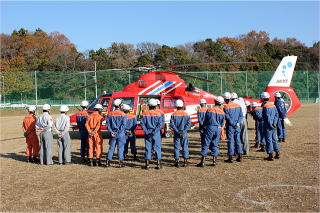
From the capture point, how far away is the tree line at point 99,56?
41.5m

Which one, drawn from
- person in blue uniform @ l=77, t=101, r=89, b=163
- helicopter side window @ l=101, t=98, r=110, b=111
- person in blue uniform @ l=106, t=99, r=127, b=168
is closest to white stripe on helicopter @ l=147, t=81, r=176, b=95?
helicopter side window @ l=101, t=98, r=110, b=111

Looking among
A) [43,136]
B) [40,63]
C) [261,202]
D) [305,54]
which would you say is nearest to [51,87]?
[40,63]

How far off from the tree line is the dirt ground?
3297 centimetres

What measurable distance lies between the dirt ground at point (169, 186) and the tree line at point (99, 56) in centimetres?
3297

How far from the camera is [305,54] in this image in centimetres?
6425

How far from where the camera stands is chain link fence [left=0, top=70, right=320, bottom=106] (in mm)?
40031

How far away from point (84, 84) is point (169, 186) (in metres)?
37.1

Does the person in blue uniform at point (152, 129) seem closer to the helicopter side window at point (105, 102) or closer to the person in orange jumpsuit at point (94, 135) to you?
the person in orange jumpsuit at point (94, 135)

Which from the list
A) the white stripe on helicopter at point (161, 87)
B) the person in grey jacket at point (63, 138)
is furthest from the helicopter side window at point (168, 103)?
the person in grey jacket at point (63, 138)

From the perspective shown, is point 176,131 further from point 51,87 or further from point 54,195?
point 51,87

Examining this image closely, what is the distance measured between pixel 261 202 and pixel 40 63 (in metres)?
48.3

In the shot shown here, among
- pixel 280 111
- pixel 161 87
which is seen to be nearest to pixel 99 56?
pixel 161 87

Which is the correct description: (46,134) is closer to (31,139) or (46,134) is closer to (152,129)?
(31,139)

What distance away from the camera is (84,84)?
140 ft
